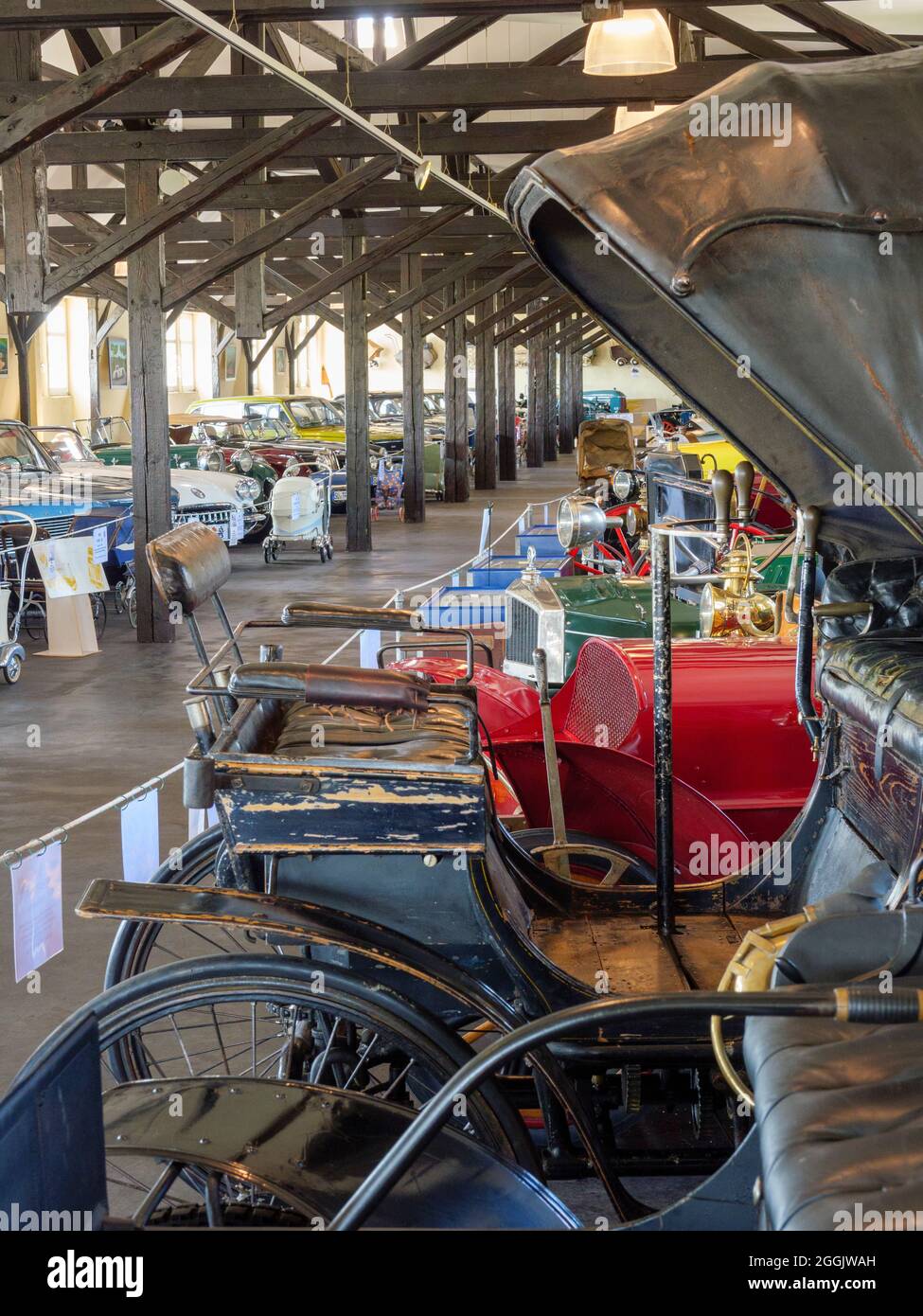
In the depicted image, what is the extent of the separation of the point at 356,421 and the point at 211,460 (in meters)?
2.10

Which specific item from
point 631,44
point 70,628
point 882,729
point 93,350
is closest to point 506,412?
point 93,350

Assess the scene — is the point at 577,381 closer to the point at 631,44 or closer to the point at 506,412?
the point at 506,412

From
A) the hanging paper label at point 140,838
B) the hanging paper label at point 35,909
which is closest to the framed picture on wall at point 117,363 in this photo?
the hanging paper label at point 140,838

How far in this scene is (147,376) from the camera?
426 inches

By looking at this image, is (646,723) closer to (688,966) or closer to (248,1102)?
(688,966)

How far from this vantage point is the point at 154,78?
10391mm

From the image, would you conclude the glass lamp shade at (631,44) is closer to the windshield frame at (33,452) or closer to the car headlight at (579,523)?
the car headlight at (579,523)

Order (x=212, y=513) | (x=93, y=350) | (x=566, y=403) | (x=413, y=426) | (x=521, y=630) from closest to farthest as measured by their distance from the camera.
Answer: (x=521, y=630), (x=212, y=513), (x=413, y=426), (x=93, y=350), (x=566, y=403)

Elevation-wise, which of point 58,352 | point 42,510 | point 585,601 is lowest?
point 585,601

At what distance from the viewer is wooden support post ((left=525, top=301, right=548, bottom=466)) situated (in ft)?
114

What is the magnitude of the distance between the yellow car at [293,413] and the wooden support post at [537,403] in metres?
10.8

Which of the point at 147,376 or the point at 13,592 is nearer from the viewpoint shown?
the point at 13,592

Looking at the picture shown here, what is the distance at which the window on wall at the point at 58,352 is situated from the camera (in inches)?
1086
